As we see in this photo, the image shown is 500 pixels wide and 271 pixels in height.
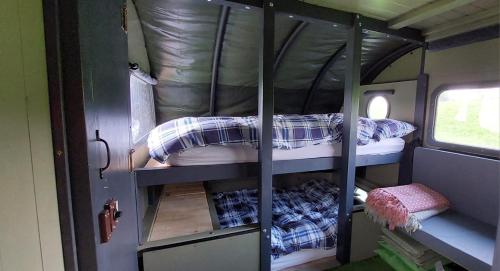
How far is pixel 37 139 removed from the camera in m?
0.56

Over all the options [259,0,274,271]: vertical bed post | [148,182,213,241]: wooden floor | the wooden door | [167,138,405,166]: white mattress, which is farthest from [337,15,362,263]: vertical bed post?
the wooden door

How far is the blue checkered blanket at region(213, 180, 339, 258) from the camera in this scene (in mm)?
1826

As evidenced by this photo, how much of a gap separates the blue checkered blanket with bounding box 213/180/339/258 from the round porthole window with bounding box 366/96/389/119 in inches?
41.5

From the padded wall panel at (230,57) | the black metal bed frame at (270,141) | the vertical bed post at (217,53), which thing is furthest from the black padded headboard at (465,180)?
the vertical bed post at (217,53)

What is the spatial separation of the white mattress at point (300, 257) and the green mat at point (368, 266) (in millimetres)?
144

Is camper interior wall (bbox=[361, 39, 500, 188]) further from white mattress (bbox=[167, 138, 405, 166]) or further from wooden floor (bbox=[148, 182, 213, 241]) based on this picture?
wooden floor (bbox=[148, 182, 213, 241])

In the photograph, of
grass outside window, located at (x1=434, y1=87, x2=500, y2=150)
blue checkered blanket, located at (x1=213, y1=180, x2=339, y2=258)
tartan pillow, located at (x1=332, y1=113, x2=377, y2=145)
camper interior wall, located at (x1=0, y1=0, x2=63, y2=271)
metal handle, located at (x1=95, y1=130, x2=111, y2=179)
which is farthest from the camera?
blue checkered blanket, located at (x1=213, y1=180, x2=339, y2=258)

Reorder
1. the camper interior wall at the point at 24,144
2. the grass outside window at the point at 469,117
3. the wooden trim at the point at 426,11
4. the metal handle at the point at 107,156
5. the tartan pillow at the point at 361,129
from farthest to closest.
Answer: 1. the tartan pillow at the point at 361,129
2. the grass outside window at the point at 469,117
3. the wooden trim at the point at 426,11
4. the metal handle at the point at 107,156
5. the camper interior wall at the point at 24,144

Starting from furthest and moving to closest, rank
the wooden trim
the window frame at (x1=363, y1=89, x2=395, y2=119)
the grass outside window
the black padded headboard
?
the window frame at (x1=363, y1=89, x2=395, y2=119)
the grass outside window
the black padded headboard
the wooden trim

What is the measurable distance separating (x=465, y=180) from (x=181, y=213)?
218cm

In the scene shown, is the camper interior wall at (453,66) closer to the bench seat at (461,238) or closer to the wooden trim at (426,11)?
the wooden trim at (426,11)

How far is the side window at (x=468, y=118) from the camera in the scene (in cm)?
158

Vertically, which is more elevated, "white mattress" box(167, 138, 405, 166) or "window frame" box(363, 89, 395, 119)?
"window frame" box(363, 89, 395, 119)

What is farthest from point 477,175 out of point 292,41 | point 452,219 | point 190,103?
point 190,103
